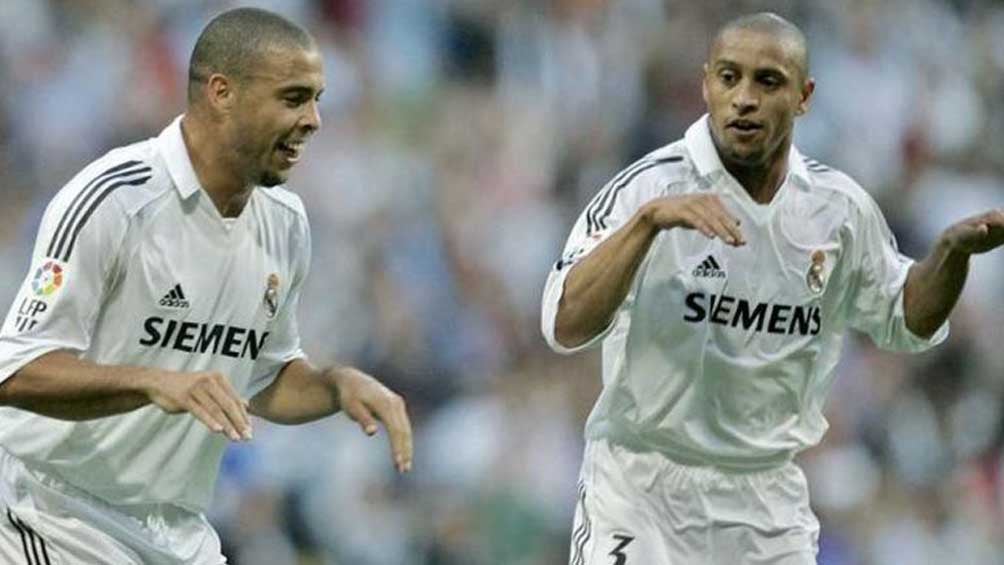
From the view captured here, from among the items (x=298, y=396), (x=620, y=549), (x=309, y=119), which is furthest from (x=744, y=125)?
(x=298, y=396)

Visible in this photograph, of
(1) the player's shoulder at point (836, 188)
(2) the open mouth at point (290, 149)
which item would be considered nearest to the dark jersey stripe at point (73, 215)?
(2) the open mouth at point (290, 149)

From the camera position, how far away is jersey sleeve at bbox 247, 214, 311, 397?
7.02 metres

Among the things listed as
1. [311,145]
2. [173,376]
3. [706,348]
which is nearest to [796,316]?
[706,348]

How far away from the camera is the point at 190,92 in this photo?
673cm

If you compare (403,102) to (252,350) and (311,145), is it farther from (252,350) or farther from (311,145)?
(252,350)

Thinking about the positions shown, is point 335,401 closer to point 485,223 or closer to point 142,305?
point 142,305

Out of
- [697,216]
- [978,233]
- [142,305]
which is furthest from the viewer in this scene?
[978,233]

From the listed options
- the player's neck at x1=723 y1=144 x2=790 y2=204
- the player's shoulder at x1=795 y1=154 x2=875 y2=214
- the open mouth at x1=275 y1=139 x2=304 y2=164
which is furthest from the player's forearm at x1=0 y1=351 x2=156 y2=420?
the player's shoulder at x1=795 y1=154 x2=875 y2=214

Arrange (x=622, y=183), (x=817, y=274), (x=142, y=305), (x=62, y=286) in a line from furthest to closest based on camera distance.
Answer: (x=817, y=274), (x=622, y=183), (x=142, y=305), (x=62, y=286)

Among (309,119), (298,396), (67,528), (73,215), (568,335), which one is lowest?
(67,528)

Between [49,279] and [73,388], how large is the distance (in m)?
0.34

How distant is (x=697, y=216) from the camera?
6.36 m

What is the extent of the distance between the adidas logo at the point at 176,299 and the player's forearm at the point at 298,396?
0.47 meters

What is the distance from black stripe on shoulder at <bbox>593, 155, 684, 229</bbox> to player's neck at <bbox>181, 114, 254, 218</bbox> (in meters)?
1.03
